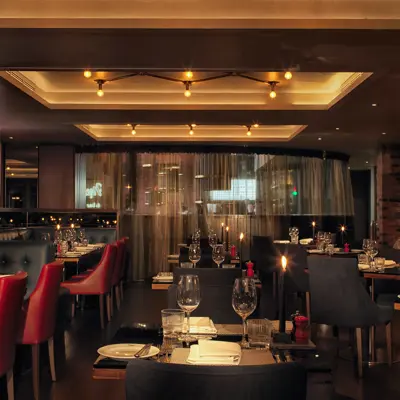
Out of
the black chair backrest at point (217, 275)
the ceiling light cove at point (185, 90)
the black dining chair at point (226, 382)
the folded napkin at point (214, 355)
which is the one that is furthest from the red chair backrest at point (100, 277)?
the black dining chair at point (226, 382)

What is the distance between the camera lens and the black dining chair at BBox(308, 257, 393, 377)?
4.77 meters

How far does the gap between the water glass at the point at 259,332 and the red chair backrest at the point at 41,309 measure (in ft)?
7.60

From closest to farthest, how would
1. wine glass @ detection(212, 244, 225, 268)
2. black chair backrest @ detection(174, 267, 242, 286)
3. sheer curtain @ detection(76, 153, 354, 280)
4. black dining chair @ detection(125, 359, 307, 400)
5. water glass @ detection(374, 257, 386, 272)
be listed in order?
black dining chair @ detection(125, 359, 307, 400), black chair backrest @ detection(174, 267, 242, 286), wine glass @ detection(212, 244, 225, 268), water glass @ detection(374, 257, 386, 272), sheer curtain @ detection(76, 153, 354, 280)

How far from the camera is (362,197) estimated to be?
2078 cm

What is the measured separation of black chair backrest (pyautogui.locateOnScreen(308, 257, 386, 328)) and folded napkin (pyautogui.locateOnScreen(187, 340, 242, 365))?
9.45 feet

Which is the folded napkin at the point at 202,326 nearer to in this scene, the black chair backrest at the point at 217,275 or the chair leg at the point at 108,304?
the black chair backrest at the point at 217,275

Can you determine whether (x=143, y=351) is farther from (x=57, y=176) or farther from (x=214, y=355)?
(x=57, y=176)

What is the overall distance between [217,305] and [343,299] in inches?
65.5

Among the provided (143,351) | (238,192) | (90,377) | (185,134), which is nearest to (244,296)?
(143,351)

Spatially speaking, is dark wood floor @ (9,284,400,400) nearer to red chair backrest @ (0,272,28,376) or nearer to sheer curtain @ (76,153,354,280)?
red chair backrest @ (0,272,28,376)

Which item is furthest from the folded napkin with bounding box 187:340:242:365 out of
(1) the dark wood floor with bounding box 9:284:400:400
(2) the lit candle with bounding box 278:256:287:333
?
(1) the dark wood floor with bounding box 9:284:400:400

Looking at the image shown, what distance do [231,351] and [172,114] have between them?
700cm

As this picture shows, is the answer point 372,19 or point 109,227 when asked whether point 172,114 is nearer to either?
point 109,227

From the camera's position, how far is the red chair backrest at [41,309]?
169 inches
